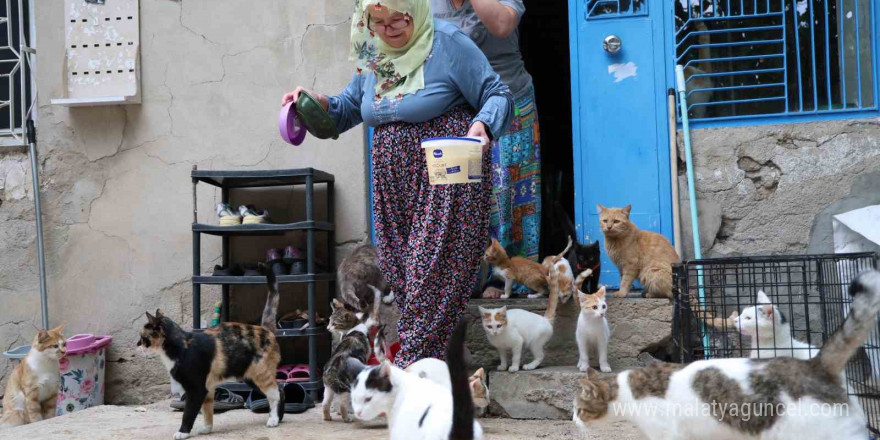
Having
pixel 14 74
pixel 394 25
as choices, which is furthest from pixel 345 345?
pixel 14 74

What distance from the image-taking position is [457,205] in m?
3.38

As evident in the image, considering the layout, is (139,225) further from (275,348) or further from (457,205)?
(457,205)

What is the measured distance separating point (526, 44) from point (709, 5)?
295 cm

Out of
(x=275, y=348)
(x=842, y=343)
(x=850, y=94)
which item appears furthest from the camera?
(x=850, y=94)

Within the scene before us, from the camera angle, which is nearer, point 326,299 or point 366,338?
point 366,338

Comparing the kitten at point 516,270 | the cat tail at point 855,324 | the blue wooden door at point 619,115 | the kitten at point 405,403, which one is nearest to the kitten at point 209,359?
the kitten at point 405,403

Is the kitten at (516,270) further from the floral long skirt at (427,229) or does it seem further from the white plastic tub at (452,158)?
the white plastic tub at (452,158)

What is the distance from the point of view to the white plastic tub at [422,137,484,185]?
9.65 feet

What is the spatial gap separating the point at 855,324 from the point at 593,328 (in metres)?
1.73

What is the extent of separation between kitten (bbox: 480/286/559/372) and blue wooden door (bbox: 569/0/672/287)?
84 cm

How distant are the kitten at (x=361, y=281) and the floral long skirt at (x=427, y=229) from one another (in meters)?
1.00

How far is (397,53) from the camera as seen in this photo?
343cm

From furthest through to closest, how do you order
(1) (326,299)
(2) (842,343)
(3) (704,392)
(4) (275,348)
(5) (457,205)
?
(1) (326,299), (4) (275,348), (5) (457,205), (3) (704,392), (2) (842,343)

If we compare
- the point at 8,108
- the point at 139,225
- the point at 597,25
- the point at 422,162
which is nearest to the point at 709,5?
the point at 597,25
